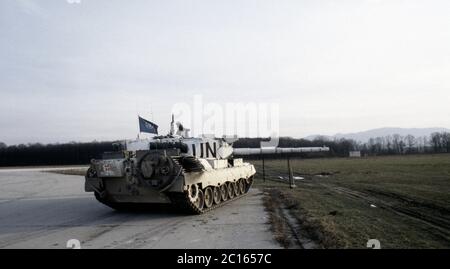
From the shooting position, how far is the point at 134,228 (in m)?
10.3

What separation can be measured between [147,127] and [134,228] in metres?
5.91

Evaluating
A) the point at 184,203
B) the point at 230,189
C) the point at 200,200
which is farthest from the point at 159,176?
the point at 230,189

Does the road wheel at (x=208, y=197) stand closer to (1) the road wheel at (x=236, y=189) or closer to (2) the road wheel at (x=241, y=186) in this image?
(1) the road wheel at (x=236, y=189)

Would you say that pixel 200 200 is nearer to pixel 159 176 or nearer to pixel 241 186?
pixel 159 176

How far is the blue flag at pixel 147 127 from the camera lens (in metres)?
15.5

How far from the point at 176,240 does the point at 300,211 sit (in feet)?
14.1

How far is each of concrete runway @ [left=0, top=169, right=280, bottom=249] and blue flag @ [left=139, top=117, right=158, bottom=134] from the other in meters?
2.80

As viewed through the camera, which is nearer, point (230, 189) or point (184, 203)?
point (184, 203)

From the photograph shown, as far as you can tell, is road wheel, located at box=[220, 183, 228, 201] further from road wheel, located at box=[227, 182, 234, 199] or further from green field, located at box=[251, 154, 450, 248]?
green field, located at box=[251, 154, 450, 248]

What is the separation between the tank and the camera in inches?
475

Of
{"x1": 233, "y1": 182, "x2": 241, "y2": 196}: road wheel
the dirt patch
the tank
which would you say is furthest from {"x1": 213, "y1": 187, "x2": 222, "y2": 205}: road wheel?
{"x1": 233, "y1": 182, "x2": 241, "y2": 196}: road wheel

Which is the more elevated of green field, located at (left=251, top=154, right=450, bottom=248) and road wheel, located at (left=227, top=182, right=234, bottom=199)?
road wheel, located at (left=227, top=182, right=234, bottom=199)
